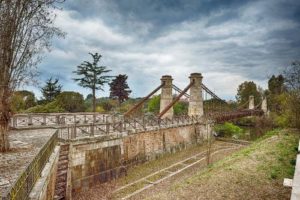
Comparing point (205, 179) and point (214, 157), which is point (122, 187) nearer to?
point (205, 179)

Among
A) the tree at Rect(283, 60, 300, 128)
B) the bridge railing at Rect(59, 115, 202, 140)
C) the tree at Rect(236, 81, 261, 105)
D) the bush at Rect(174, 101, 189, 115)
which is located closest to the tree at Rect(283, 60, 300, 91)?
the tree at Rect(283, 60, 300, 128)

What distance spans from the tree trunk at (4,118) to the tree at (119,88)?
1381 inches

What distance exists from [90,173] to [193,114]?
17684 millimetres

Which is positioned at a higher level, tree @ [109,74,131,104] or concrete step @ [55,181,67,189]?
tree @ [109,74,131,104]

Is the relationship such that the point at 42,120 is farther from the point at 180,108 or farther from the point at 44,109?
the point at 180,108

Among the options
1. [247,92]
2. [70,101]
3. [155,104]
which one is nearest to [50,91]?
[70,101]

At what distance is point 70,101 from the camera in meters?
35.5

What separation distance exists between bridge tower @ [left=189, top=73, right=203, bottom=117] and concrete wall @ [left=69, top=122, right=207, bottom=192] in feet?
23.6

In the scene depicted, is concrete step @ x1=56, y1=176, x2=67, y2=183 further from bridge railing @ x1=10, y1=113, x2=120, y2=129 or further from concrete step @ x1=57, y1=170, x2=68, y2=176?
bridge railing @ x1=10, y1=113, x2=120, y2=129

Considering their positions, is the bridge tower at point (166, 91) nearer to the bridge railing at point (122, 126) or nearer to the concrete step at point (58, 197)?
the bridge railing at point (122, 126)

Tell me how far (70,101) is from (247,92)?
4431cm

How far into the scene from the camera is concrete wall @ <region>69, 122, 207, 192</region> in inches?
525

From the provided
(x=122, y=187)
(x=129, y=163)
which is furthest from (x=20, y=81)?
(x=129, y=163)

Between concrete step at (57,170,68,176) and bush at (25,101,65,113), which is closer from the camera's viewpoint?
concrete step at (57,170,68,176)
